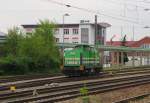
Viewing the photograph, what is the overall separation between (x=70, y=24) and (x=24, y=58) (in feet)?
275

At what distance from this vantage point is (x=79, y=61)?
36.9 metres

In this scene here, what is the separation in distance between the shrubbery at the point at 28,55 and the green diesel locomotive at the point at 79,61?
804cm

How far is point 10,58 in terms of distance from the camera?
44906 millimetres

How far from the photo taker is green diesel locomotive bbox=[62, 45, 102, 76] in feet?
121

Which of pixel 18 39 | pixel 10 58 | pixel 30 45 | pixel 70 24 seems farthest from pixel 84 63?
pixel 70 24

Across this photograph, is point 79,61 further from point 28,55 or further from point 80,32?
point 80,32

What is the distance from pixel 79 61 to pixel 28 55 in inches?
563

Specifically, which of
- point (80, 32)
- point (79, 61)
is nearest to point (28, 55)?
point (79, 61)

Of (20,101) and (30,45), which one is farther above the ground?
(30,45)

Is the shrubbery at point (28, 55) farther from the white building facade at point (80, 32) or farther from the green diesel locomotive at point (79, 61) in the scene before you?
the white building facade at point (80, 32)

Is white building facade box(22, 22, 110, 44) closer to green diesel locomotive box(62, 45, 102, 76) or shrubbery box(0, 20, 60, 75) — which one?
shrubbery box(0, 20, 60, 75)

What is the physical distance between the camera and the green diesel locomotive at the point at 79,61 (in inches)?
1448

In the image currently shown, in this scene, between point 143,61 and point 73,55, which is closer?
point 73,55

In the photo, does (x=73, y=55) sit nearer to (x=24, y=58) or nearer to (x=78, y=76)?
(x=78, y=76)
